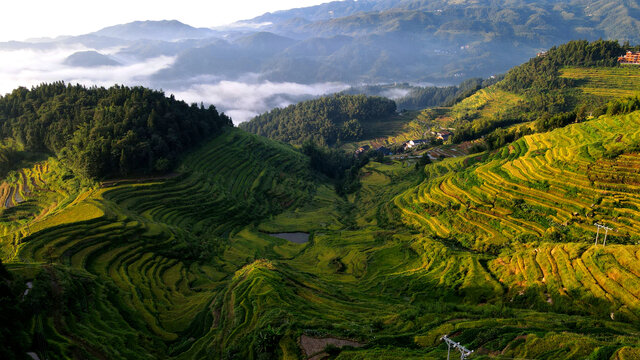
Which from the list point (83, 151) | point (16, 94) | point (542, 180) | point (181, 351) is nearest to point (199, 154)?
point (83, 151)

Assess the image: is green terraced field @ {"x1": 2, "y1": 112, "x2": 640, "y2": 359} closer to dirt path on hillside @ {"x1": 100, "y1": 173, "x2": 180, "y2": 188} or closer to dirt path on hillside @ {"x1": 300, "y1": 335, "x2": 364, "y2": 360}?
dirt path on hillside @ {"x1": 300, "y1": 335, "x2": 364, "y2": 360}

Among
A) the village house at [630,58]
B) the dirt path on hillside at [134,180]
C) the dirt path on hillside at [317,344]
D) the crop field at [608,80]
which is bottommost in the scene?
the dirt path on hillside at [317,344]

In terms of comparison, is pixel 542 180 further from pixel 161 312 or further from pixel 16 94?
pixel 16 94

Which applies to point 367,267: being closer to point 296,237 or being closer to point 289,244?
point 289,244

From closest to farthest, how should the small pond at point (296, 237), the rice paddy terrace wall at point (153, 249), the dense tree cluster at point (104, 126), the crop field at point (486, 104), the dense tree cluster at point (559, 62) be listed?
the rice paddy terrace wall at point (153, 249) → the dense tree cluster at point (104, 126) → the small pond at point (296, 237) → the dense tree cluster at point (559, 62) → the crop field at point (486, 104)

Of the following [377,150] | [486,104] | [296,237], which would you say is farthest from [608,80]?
[296,237]

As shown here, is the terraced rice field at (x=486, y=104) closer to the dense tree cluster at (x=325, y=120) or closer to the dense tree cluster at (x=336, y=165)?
the dense tree cluster at (x=325, y=120)

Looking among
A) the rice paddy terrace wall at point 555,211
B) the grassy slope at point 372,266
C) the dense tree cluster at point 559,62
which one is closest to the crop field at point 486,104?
the dense tree cluster at point 559,62
